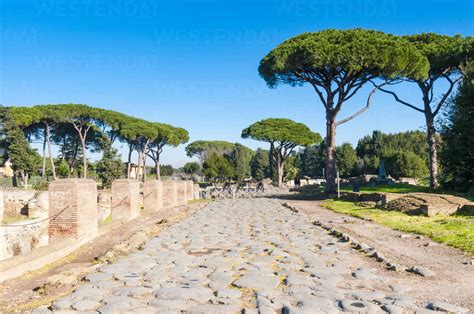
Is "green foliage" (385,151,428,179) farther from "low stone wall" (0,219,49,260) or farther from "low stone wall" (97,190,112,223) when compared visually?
"low stone wall" (0,219,49,260)

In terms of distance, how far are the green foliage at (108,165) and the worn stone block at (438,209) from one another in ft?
97.5

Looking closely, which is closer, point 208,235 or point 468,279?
point 468,279

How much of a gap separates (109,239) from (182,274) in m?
3.58

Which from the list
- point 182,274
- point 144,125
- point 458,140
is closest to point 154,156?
point 144,125

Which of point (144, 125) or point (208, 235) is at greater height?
point (144, 125)

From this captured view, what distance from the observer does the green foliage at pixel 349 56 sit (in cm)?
1878

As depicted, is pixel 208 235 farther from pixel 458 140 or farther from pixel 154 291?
pixel 458 140

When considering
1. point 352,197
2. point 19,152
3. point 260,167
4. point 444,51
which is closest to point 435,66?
point 444,51

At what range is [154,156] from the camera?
145ft

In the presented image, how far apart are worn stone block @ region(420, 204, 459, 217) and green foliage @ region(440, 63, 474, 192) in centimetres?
692

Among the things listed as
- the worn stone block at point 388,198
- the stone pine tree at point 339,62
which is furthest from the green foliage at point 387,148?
the worn stone block at point 388,198

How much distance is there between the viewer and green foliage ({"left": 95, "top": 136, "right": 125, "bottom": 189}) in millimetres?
35469

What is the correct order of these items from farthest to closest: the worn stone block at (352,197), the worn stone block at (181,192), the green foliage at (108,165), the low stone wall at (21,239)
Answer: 1. the green foliage at (108,165)
2. the worn stone block at (181,192)
3. the worn stone block at (352,197)
4. the low stone wall at (21,239)

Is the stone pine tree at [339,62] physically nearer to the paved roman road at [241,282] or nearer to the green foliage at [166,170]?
the paved roman road at [241,282]
